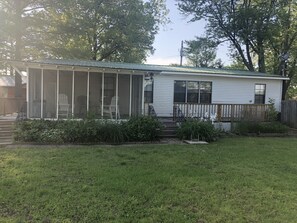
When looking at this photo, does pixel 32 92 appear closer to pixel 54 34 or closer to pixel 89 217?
pixel 54 34

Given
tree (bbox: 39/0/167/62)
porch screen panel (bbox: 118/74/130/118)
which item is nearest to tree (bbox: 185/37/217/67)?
tree (bbox: 39/0/167/62)

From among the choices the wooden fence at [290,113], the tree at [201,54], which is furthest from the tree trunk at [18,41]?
the wooden fence at [290,113]

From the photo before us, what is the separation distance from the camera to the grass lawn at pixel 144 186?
12.7 feet

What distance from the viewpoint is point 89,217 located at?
12.3 ft

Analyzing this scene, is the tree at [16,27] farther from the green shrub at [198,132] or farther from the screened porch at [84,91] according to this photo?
the green shrub at [198,132]

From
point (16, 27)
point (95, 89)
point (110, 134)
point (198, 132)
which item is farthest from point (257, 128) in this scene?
point (16, 27)

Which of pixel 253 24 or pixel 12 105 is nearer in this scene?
pixel 12 105

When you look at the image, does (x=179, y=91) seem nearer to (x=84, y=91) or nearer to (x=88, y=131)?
(x=84, y=91)

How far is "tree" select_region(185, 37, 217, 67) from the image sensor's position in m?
26.8

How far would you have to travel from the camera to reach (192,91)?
15.0 metres

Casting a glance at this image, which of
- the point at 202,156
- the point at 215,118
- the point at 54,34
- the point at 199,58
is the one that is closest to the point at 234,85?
the point at 215,118

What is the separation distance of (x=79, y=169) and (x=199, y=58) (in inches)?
1411

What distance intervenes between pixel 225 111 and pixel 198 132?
373 centimetres

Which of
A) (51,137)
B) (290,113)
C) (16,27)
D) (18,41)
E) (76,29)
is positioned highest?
(76,29)
